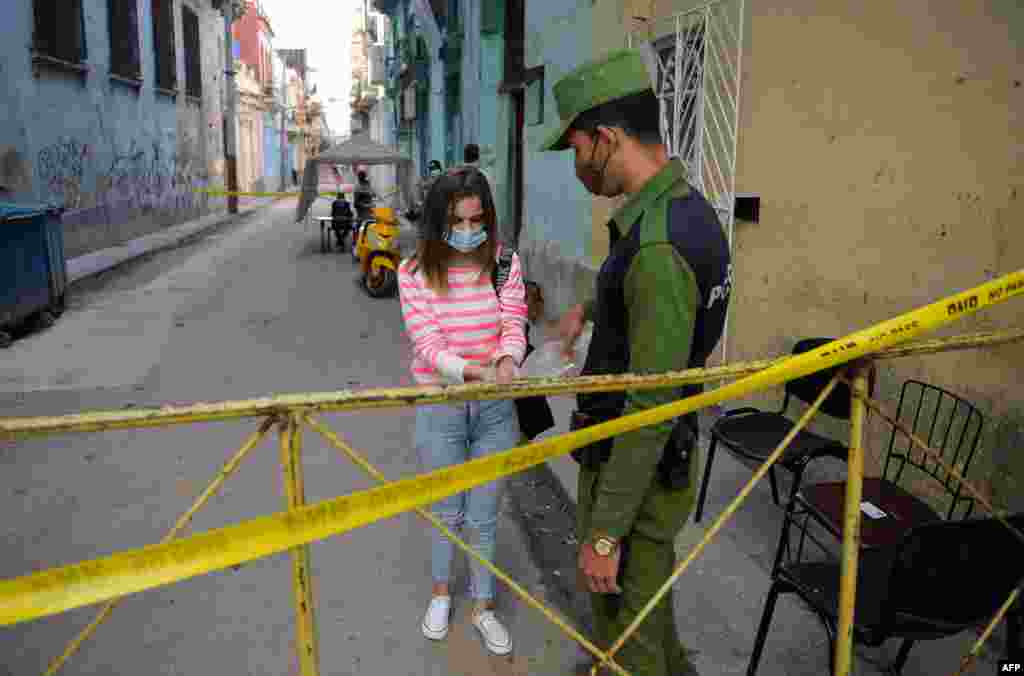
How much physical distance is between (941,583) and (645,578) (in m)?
0.78

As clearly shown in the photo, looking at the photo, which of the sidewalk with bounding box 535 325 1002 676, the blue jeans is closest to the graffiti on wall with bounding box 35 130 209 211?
the blue jeans

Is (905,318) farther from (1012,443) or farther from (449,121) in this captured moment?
(449,121)

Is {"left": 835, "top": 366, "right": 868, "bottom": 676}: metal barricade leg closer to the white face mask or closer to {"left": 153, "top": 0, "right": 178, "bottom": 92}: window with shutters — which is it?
the white face mask

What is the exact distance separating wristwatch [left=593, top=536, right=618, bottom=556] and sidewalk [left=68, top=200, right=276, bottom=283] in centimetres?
1100

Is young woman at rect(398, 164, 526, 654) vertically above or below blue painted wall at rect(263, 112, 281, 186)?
below

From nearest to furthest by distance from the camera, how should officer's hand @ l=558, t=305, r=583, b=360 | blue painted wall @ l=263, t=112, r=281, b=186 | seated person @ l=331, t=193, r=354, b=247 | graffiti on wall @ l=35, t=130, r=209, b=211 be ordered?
1. officer's hand @ l=558, t=305, r=583, b=360
2. graffiti on wall @ l=35, t=130, r=209, b=211
3. seated person @ l=331, t=193, r=354, b=247
4. blue painted wall @ l=263, t=112, r=281, b=186

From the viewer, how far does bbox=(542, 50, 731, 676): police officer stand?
1.83 metres

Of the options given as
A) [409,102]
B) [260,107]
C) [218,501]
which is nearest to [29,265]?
[218,501]

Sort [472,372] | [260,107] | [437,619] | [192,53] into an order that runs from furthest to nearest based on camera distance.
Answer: [260,107], [192,53], [437,619], [472,372]

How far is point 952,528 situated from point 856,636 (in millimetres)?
392

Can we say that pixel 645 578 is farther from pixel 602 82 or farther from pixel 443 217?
pixel 443 217

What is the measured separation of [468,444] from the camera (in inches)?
116

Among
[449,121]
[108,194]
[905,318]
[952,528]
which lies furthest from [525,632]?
[449,121]

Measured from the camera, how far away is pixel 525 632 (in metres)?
3.16
